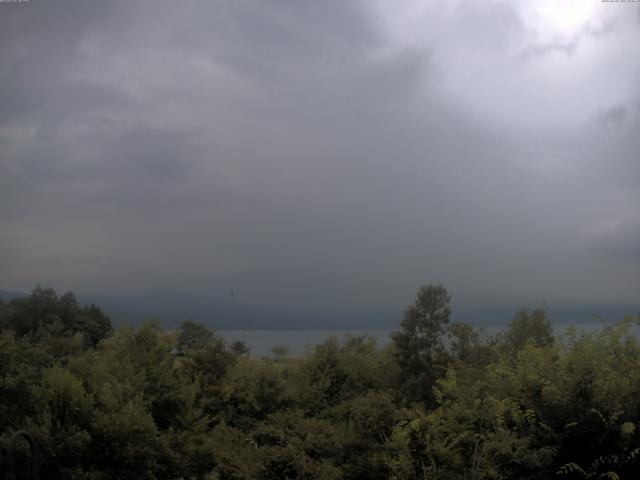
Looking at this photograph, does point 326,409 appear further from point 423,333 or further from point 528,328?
point 528,328

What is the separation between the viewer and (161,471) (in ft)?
34.0

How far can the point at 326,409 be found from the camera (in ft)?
48.7

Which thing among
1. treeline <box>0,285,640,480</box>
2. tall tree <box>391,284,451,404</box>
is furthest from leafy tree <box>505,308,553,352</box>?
tall tree <box>391,284,451,404</box>

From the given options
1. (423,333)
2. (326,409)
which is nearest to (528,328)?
(423,333)

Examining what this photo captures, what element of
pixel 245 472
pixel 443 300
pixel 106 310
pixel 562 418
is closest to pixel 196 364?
pixel 245 472

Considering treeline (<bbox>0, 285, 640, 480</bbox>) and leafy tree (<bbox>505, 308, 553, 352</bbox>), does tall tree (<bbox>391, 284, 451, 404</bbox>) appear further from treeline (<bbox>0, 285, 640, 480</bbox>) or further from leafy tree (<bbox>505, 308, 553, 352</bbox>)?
leafy tree (<bbox>505, 308, 553, 352</bbox>)

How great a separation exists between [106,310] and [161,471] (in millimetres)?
39095

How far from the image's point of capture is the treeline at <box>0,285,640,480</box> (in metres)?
8.49

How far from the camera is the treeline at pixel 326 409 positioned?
27.9ft

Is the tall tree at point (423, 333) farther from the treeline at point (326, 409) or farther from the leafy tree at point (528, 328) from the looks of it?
the leafy tree at point (528, 328)

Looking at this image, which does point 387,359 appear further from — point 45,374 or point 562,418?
point 45,374

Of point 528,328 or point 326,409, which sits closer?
point 326,409

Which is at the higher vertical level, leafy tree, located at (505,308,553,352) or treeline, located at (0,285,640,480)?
leafy tree, located at (505,308,553,352)

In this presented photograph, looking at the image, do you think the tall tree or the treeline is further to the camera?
the tall tree
